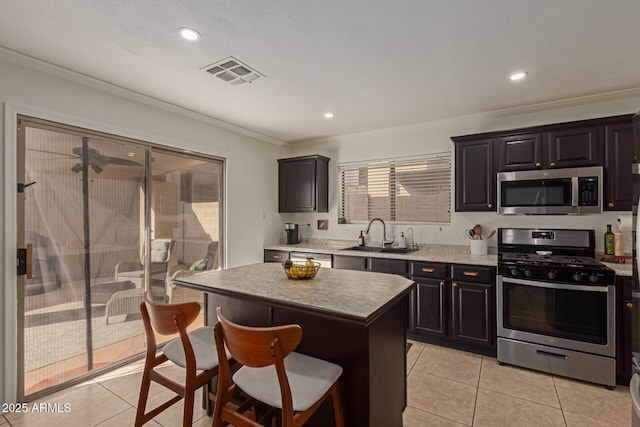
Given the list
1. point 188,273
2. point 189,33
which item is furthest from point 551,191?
point 188,273

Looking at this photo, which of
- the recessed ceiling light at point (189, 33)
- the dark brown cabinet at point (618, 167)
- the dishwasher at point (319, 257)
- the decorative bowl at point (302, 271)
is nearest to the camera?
the recessed ceiling light at point (189, 33)

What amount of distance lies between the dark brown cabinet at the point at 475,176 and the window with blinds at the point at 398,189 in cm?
38

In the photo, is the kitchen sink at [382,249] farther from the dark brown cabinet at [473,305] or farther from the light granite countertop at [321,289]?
the light granite countertop at [321,289]

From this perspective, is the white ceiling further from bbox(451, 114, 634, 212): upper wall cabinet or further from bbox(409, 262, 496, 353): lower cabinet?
bbox(409, 262, 496, 353): lower cabinet

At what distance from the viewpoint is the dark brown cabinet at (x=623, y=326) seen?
2.48 m

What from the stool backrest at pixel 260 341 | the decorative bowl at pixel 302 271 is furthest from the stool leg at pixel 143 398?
the decorative bowl at pixel 302 271

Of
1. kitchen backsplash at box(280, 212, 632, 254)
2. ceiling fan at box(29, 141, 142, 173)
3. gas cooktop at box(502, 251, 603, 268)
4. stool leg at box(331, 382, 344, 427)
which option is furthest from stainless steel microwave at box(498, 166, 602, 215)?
ceiling fan at box(29, 141, 142, 173)

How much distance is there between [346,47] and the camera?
218 centimetres

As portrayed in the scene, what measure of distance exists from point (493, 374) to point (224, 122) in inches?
156

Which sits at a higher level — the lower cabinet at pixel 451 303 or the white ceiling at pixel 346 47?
the white ceiling at pixel 346 47

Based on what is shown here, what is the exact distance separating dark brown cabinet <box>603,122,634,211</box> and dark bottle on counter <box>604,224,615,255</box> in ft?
0.91

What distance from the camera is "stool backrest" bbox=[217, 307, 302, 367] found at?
1.24 metres

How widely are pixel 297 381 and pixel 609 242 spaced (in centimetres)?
333

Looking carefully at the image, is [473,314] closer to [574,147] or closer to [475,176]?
[475,176]
